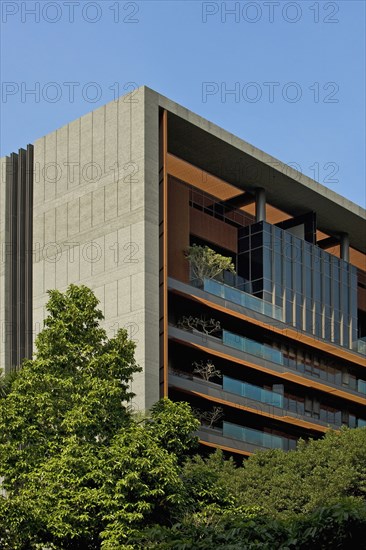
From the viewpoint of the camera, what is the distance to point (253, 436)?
61.9m

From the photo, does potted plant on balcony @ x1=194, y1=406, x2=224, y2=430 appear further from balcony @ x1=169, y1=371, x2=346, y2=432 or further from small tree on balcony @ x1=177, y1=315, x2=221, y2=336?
small tree on balcony @ x1=177, y1=315, x2=221, y2=336

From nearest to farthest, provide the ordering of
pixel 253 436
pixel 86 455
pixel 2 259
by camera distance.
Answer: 1. pixel 86 455
2. pixel 253 436
3. pixel 2 259

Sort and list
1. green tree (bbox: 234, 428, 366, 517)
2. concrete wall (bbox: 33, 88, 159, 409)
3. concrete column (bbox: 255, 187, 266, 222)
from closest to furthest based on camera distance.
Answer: green tree (bbox: 234, 428, 366, 517) < concrete wall (bbox: 33, 88, 159, 409) < concrete column (bbox: 255, 187, 266, 222)

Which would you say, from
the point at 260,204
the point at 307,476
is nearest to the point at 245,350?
the point at 260,204

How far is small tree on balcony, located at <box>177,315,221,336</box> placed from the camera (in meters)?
62.8

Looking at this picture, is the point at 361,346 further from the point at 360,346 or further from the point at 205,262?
the point at 205,262

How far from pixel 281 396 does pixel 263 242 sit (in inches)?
366

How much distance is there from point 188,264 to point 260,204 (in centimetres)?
826

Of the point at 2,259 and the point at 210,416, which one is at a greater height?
the point at 2,259

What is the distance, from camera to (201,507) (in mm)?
38375

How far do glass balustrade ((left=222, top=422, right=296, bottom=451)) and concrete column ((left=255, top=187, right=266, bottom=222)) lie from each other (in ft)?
45.4

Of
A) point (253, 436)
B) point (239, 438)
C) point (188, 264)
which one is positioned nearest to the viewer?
point (239, 438)

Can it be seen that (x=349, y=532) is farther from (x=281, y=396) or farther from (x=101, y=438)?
(x=281, y=396)

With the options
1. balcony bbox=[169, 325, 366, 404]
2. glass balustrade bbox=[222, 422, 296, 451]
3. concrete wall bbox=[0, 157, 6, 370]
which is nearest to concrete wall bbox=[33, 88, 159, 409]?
concrete wall bbox=[0, 157, 6, 370]
